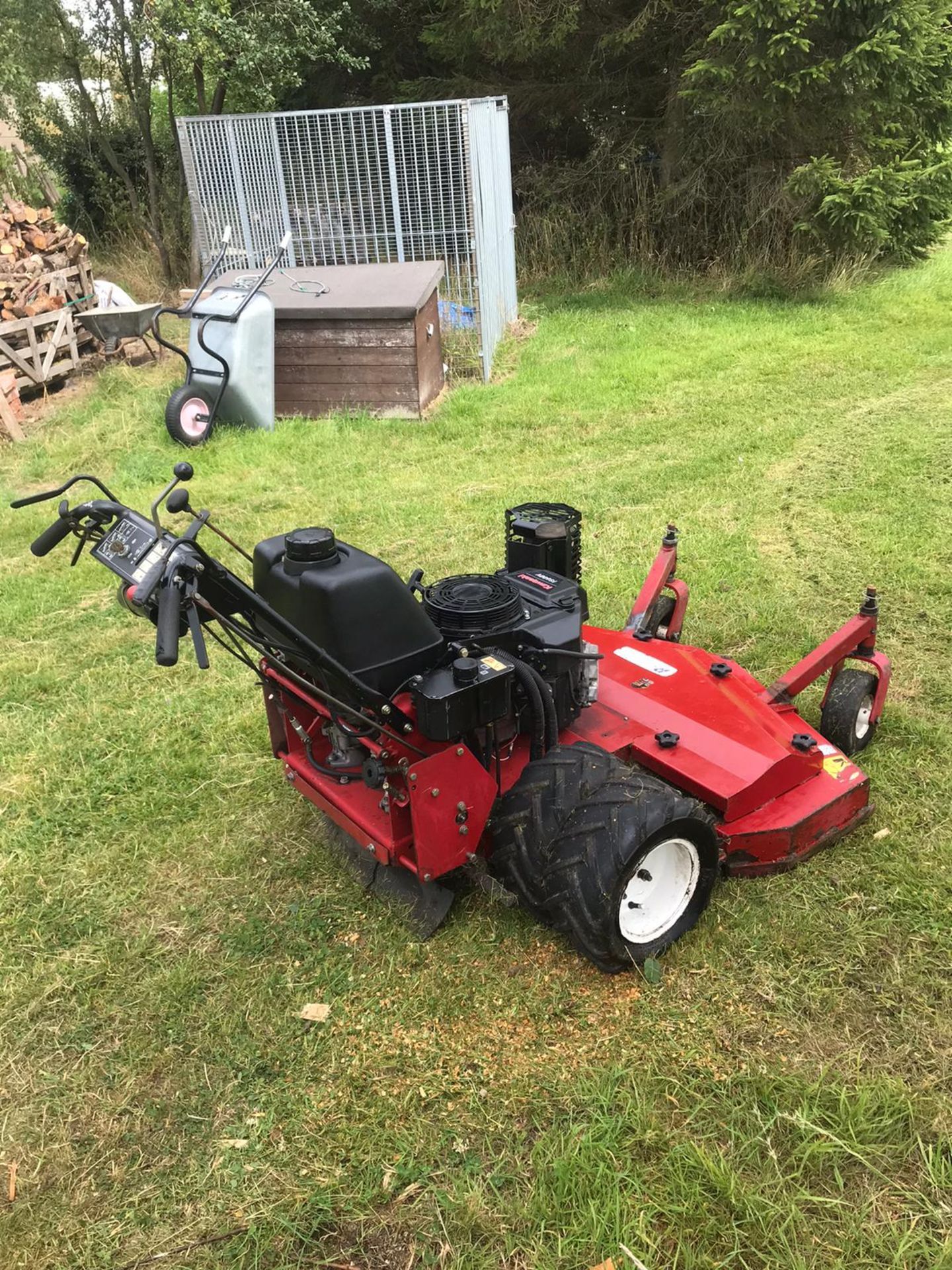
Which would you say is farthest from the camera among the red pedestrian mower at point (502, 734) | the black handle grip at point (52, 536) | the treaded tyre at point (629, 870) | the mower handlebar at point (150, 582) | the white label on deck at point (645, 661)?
the white label on deck at point (645, 661)

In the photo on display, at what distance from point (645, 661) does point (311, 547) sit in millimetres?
1516

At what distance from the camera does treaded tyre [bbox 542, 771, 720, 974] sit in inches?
97.0

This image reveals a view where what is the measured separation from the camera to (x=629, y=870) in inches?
96.9

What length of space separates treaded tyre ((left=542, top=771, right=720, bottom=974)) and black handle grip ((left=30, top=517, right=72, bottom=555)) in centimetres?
145

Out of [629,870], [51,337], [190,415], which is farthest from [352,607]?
[51,337]

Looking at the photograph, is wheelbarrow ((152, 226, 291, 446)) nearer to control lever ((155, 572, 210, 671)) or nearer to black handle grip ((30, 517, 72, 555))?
black handle grip ((30, 517, 72, 555))

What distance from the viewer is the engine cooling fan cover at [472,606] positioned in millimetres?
2736

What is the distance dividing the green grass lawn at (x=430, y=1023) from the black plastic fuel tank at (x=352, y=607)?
0.91 metres

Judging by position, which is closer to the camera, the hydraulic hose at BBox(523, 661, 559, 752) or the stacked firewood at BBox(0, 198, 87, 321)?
the hydraulic hose at BBox(523, 661, 559, 752)

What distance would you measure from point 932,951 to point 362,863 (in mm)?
1685

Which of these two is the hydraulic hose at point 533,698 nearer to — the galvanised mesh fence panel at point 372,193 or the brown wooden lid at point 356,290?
the brown wooden lid at point 356,290

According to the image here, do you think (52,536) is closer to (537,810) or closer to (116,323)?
(537,810)

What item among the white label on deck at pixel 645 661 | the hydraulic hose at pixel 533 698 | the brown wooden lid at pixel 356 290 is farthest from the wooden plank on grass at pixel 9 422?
the hydraulic hose at pixel 533 698

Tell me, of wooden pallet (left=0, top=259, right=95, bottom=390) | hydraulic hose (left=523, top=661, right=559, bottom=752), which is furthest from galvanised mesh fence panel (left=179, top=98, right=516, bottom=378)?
hydraulic hose (left=523, top=661, right=559, bottom=752)
